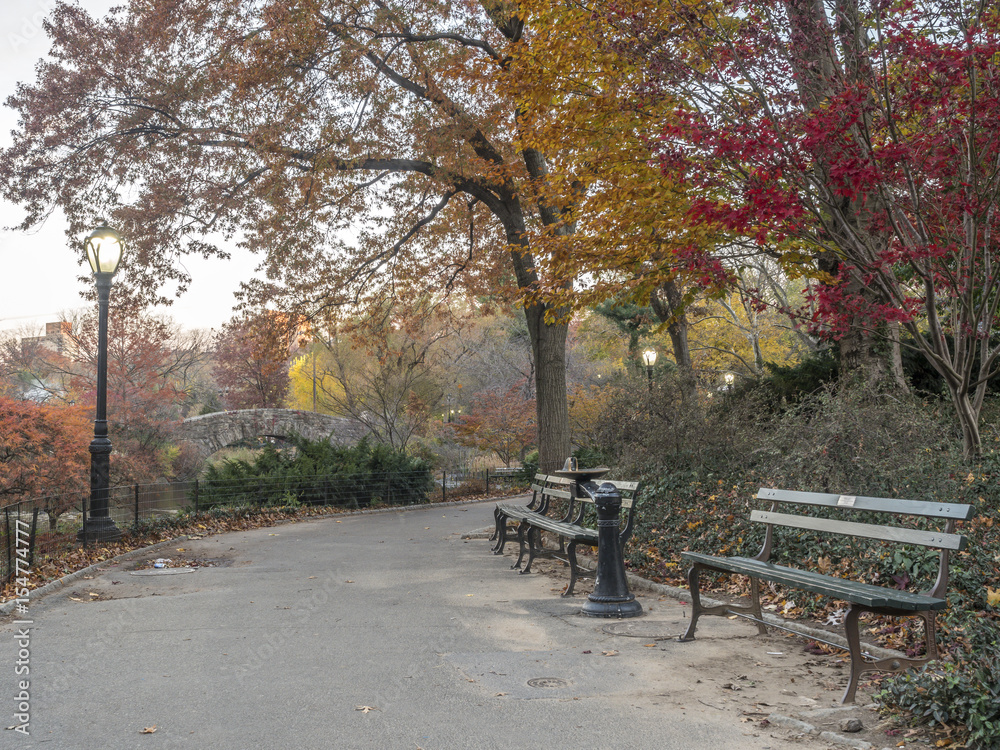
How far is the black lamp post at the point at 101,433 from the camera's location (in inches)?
460

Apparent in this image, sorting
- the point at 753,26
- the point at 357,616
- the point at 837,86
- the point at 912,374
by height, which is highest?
the point at 753,26

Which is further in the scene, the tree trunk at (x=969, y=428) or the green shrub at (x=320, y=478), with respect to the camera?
the green shrub at (x=320, y=478)

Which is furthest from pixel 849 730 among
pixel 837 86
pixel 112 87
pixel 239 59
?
pixel 112 87

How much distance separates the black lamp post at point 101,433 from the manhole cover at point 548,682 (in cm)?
875

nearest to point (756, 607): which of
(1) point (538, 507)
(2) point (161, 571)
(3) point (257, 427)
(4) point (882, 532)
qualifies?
(4) point (882, 532)

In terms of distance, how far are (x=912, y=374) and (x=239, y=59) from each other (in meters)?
12.6

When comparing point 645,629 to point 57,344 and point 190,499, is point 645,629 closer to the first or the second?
point 190,499

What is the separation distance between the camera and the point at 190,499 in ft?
56.1

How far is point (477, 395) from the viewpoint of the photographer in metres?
33.2

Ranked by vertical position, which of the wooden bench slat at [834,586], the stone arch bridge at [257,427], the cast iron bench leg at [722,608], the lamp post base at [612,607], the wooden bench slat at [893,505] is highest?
the stone arch bridge at [257,427]

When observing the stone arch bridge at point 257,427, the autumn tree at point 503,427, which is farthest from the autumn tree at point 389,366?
the autumn tree at point 503,427

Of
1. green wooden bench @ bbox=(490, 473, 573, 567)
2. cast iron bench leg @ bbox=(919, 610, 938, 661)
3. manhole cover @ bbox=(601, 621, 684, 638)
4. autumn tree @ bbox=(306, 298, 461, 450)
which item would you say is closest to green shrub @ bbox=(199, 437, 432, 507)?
autumn tree @ bbox=(306, 298, 461, 450)

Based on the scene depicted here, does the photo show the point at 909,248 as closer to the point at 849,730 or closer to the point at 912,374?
the point at 849,730

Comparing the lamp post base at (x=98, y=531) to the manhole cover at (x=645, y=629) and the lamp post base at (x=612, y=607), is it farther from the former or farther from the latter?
the manhole cover at (x=645, y=629)
